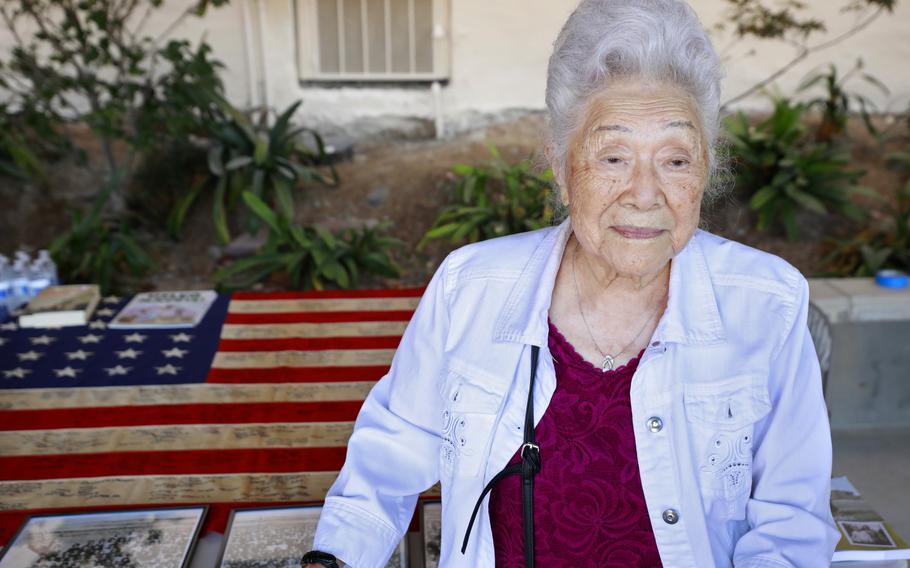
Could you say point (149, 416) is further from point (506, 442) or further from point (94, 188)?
point (94, 188)

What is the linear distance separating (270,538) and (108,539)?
0.34m

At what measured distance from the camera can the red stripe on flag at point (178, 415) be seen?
2170 millimetres

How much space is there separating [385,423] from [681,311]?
572 mm

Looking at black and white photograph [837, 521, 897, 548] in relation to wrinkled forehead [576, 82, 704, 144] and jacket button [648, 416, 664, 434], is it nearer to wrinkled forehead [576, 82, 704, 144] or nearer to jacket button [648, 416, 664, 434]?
jacket button [648, 416, 664, 434]

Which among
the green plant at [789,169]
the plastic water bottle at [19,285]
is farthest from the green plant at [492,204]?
the plastic water bottle at [19,285]

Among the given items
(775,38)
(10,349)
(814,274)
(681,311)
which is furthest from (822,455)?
(775,38)

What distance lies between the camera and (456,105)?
6.09 meters

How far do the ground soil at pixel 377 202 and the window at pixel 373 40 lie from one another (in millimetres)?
552

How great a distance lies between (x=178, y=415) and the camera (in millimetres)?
2236

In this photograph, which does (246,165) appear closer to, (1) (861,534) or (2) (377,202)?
(2) (377,202)

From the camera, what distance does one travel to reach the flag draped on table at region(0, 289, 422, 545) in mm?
1916

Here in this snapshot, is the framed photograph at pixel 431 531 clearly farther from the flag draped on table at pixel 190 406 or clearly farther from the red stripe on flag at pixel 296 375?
the red stripe on flag at pixel 296 375

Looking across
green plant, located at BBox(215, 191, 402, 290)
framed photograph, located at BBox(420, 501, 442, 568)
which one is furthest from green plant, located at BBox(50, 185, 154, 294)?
framed photograph, located at BBox(420, 501, 442, 568)

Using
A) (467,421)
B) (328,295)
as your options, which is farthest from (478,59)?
(467,421)
